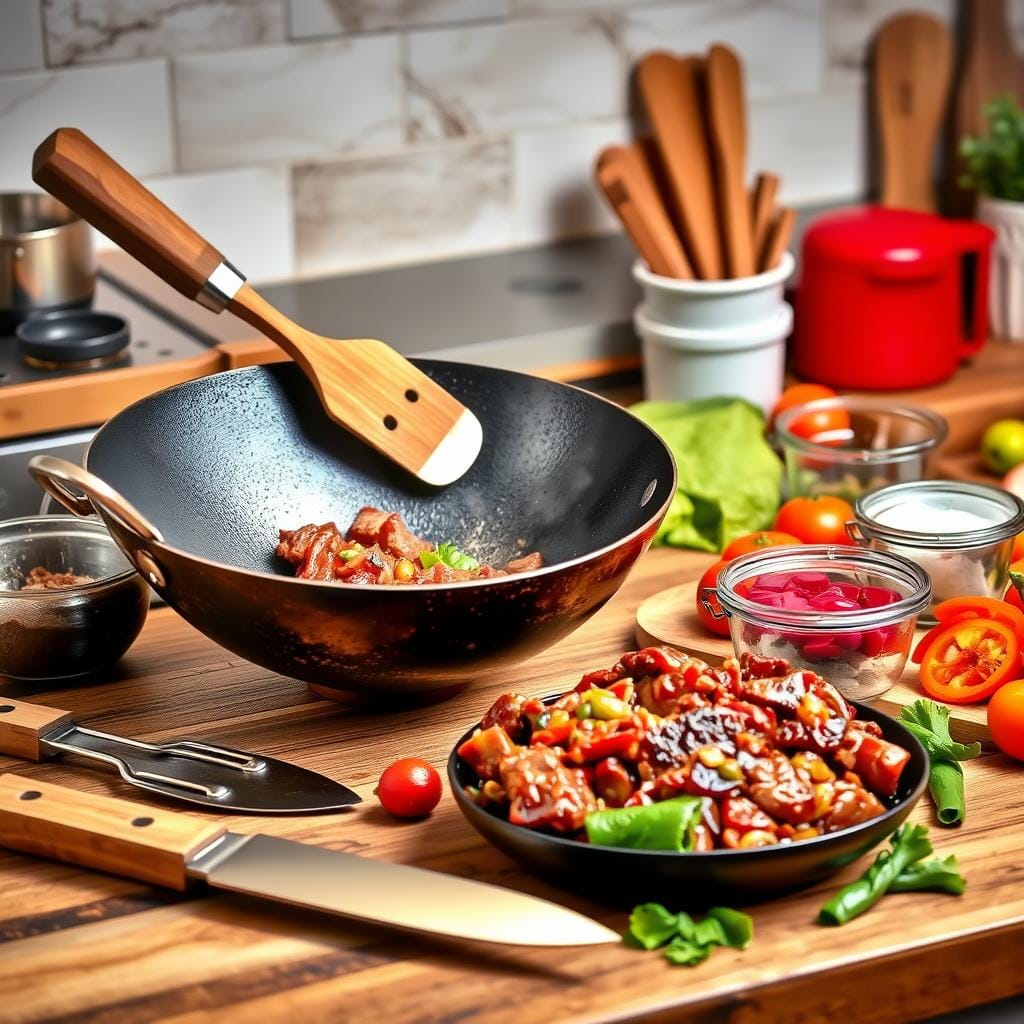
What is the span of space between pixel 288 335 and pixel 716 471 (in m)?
0.50

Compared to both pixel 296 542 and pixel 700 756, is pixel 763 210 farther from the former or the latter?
pixel 700 756

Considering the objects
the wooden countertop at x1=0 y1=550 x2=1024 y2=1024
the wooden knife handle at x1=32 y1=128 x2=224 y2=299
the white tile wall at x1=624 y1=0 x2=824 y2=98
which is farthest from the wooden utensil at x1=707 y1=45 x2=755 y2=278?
the wooden countertop at x1=0 y1=550 x2=1024 y2=1024

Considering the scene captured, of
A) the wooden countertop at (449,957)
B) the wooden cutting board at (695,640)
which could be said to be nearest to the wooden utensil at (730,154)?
the wooden cutting board at (695,640)

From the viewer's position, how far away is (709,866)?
975 mm

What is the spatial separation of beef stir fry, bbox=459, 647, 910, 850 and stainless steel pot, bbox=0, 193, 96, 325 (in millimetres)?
882

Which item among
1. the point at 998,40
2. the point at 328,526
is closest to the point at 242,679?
the point at 328,526

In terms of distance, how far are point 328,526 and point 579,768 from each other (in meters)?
0.41

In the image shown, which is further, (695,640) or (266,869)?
(695,640)

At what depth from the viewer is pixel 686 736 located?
1.04 m

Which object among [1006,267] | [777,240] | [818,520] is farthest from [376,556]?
[1006,267]

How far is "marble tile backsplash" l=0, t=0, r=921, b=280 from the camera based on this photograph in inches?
76.0

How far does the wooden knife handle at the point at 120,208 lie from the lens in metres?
1.27

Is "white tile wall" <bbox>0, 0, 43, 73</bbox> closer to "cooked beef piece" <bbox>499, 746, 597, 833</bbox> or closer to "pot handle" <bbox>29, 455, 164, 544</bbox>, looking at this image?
"pot handle" <bbox>29, 455, 164, 544</bbox>

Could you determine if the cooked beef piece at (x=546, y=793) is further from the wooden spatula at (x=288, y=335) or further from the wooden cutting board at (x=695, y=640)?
the wooden spatula at (x=288, y=335)
